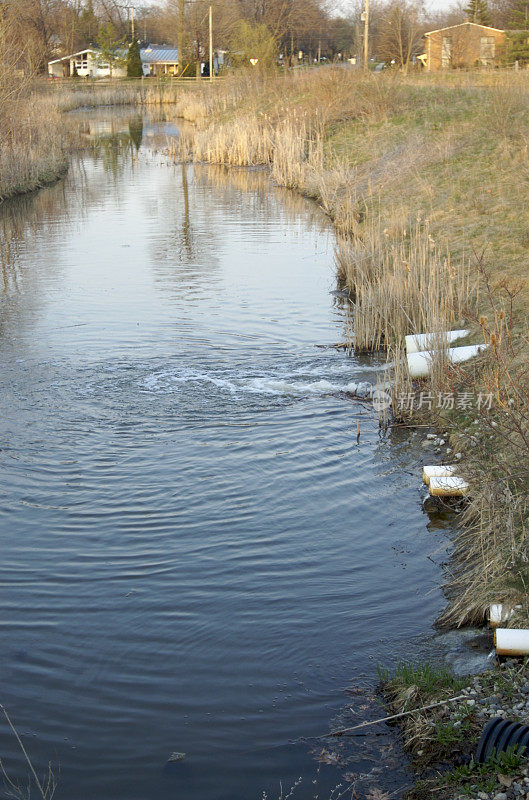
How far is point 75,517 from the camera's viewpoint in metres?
6.00

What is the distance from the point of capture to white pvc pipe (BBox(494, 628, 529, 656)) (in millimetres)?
4023

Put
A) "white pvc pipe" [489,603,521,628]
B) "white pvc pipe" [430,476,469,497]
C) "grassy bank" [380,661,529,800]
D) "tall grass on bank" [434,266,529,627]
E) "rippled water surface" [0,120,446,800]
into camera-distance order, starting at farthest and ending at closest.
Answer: "white pvc pipe" [430,476,469,497]
"tall grass on bank" [434,266,529,627]
"white pvc pipe" [489,603,521,628]
"rippled water surface" [0,120,446,800]
"grassy bank" [380,661,529,800]

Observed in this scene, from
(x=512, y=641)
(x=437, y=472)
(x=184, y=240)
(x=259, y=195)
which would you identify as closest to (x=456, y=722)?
(x=512, y=641)

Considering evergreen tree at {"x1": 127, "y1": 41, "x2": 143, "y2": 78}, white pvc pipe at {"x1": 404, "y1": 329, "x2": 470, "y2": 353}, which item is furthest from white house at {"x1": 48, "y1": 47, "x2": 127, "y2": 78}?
white pvc pipe at {"x1": 404, "y1": 329, "x2": 470, "y2": 353}

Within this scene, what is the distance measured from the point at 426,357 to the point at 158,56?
275ft

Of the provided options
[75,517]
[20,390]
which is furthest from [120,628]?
[20,390]

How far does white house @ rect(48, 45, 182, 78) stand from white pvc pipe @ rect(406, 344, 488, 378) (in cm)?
6507

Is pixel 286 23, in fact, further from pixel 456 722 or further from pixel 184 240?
pixel 456 722

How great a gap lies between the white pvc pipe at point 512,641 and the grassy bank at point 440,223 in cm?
18

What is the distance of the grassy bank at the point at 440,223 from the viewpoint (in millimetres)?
5035

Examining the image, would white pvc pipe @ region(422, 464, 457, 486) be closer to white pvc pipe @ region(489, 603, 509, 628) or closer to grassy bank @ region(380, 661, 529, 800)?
white pvc pipe @ region(489, 603, 509, 628)

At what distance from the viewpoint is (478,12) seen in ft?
211

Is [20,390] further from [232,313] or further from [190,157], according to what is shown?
[190,157]

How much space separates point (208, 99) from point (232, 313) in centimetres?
2787
